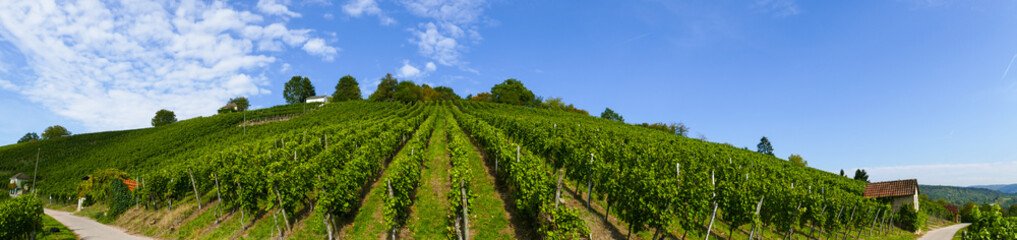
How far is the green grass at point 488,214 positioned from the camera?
14.6 m

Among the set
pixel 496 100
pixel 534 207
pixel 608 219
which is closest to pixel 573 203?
pixel 608 219

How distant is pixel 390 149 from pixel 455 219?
14.4m

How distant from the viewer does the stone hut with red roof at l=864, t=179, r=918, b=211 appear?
98.2 ft

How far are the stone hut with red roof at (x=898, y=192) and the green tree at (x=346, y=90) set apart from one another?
11417 centimetres

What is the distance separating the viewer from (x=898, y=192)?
102 feet

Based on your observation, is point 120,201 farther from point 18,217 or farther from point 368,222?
point 368,222

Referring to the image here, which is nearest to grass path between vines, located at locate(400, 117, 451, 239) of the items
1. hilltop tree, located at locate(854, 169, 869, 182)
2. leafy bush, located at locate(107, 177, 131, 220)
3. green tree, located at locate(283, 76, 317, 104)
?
leafy bush, located at locate(107, 177, 131, 220)

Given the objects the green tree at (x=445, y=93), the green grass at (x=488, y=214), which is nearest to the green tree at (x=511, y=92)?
the green tree at (x=445, y=93)

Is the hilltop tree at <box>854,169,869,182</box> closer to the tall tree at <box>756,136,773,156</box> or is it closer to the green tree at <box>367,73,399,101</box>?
the tall tree at <box>756,136,773,156</box>

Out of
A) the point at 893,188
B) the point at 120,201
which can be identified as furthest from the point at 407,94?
the point at 893,188

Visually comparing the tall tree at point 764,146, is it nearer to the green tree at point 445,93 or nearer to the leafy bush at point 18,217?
the green tree at point 445,93

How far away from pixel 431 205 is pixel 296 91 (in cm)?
12667

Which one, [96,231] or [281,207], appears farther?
[96,231]

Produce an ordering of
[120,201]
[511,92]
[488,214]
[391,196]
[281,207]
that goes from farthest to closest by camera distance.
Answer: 1. [511,92]
2. [120,201]
3. [281,207]
4. [488,214]
5. [391,196]
